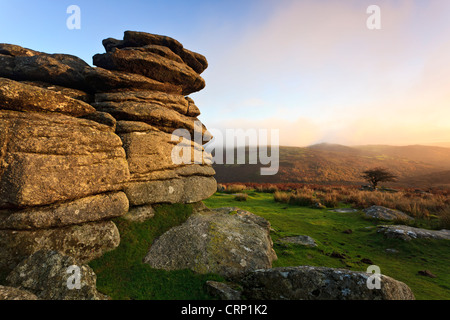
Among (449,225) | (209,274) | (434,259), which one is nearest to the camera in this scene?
(209,274)

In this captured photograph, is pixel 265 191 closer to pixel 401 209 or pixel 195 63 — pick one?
pixel 401 209

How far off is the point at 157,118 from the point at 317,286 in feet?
37.2

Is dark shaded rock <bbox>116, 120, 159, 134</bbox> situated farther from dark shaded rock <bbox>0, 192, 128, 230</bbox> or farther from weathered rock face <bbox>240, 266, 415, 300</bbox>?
weathered rock face <bbox>240, 266, 415, 300</bbox>

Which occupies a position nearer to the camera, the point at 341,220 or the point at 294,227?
the point at 294,227

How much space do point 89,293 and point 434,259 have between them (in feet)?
51.3

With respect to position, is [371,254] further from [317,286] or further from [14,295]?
[14,295]

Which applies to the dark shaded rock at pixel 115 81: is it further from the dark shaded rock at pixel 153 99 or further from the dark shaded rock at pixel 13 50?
the dark shaded rock at pixel 13 50

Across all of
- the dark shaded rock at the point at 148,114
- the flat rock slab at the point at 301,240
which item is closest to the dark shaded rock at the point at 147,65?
the dark shaded rock at the point at 148,114

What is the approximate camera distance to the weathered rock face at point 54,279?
552 cm

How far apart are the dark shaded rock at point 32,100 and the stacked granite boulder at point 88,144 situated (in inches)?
1.2

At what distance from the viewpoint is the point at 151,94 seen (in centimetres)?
1277

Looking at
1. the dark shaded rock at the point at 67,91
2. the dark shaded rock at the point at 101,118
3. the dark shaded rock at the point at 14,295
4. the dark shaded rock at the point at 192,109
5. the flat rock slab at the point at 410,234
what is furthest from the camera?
the dark shaded rock at the point at 192,109

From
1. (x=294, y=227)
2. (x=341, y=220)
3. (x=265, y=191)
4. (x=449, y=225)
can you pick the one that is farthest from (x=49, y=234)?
(x=265, y=191)

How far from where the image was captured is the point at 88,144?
890 cm
